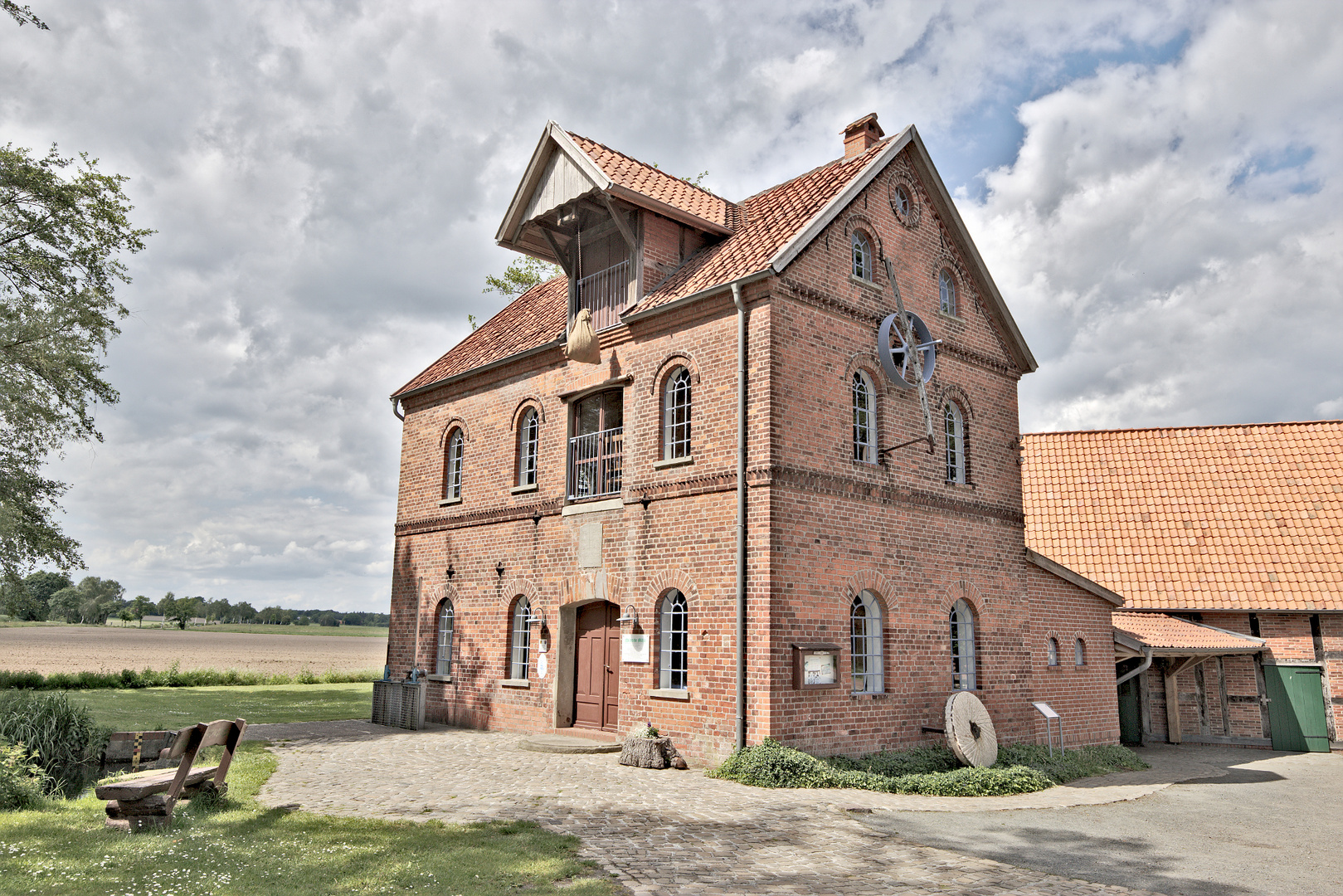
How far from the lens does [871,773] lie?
39.0 ft

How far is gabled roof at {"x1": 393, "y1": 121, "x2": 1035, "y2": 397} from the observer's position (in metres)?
13.5

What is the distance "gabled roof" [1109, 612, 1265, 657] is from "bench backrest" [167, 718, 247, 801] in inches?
620

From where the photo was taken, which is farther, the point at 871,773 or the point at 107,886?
the point at 871,773

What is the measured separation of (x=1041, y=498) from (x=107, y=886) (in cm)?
2253

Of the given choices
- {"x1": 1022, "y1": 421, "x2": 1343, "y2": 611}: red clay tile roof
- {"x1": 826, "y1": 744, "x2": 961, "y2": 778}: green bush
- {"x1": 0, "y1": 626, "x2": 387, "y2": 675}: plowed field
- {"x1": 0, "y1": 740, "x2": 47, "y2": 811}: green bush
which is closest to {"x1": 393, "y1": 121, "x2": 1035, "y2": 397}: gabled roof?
{"x1": 826, "y1": 744, "x2": 961, "y2": 778}: green bush

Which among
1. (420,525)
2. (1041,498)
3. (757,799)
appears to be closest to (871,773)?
(757,799)

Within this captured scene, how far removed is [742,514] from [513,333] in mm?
8597

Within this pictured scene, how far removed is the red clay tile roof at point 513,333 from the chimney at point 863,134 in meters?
6.05

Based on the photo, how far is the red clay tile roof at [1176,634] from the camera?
18047 millimetres

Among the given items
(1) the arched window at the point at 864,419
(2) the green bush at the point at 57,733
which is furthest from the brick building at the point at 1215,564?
(2) the green bush at the point at 57,733

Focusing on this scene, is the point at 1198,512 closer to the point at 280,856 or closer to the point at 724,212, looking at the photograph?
the point at 724,212

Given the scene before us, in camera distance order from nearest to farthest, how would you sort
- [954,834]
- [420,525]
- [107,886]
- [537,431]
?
1. [107,886]
2. [954,834]
3. [537,431]
4. [420,525]

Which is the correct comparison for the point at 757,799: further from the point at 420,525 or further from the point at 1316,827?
the point at 420,525

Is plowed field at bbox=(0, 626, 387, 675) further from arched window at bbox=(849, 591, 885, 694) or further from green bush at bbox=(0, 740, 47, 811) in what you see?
arched window at bbox=(849, 591, 885, 694)
